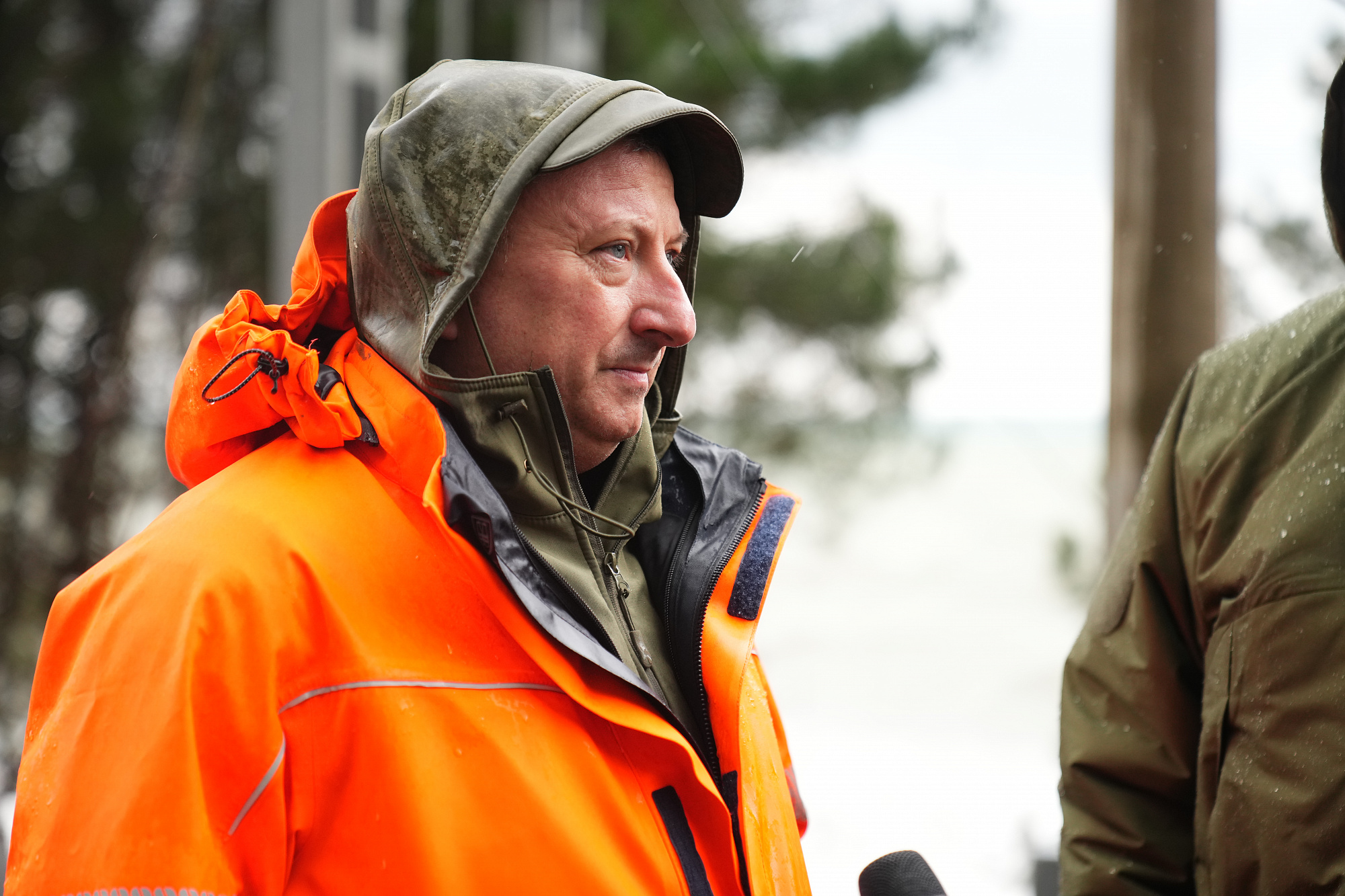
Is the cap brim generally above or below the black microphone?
above

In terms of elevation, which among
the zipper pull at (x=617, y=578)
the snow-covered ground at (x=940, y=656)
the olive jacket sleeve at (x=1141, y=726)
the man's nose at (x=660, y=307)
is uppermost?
the man's nose at (x=660, y=307)

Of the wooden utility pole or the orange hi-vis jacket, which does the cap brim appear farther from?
the wooden utility pole

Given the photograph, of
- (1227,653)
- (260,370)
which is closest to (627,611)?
(260,370)

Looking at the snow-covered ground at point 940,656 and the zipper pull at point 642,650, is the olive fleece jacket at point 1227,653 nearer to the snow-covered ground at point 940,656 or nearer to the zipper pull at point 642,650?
the zipper pull at point 642,650

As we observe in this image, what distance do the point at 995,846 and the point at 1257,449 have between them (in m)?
5.73

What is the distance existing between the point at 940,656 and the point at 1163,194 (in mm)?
17901

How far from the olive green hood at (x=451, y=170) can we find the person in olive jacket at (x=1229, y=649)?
2.89 ft

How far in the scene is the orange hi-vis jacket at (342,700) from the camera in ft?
3.40

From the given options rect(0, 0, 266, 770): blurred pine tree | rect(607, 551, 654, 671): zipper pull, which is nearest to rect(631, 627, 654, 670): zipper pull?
→ rect(607, 551, 654, 671): zipper pull

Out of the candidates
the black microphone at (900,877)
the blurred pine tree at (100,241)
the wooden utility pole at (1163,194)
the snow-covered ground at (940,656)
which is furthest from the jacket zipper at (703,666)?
the blurred pine tree at (100,241)

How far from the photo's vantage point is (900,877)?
3.80 feet

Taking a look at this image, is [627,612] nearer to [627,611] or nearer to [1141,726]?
[627,611]

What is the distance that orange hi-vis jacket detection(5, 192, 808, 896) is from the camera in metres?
1.04

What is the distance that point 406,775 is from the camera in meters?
1.09
